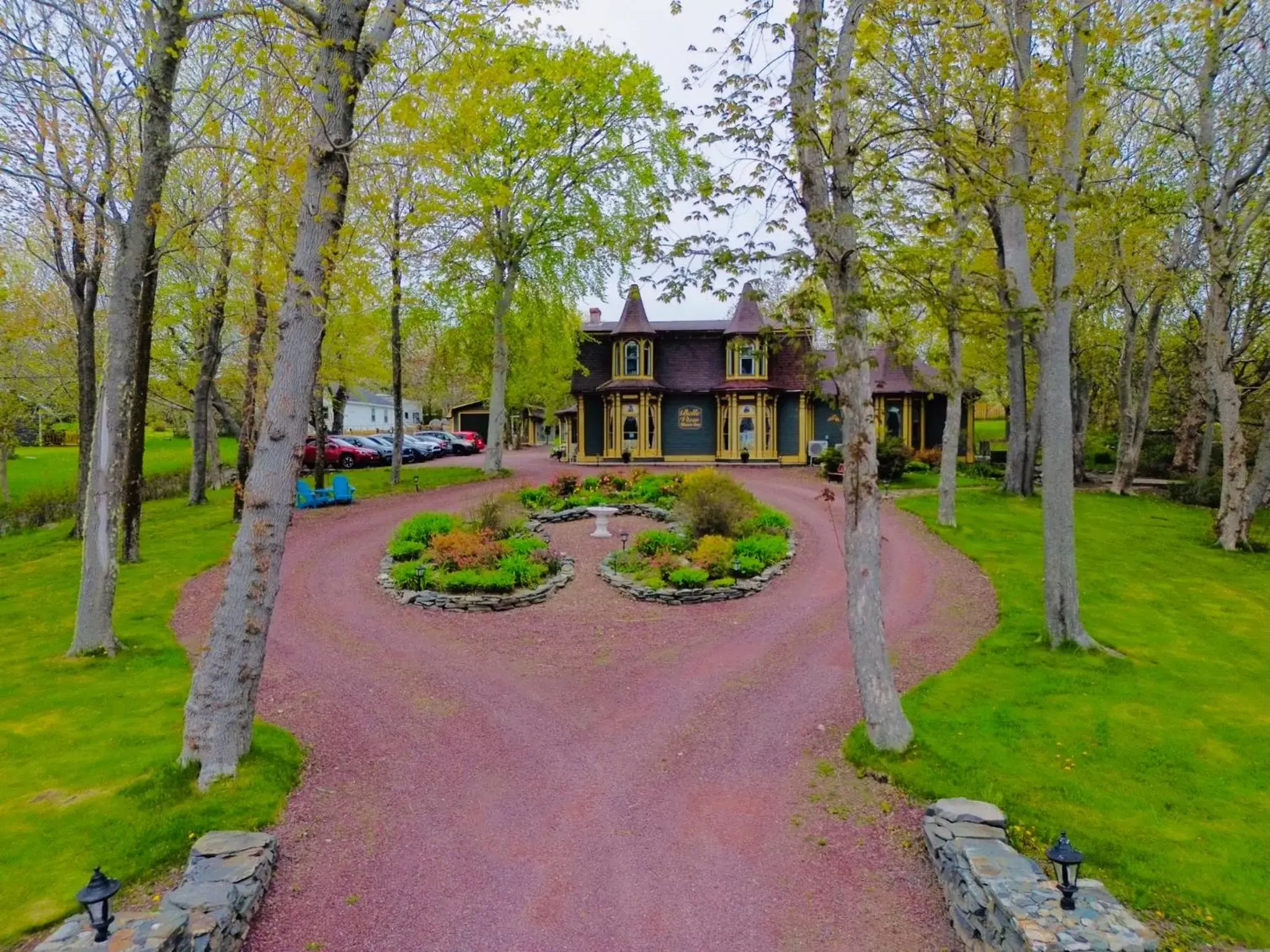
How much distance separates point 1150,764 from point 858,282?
18.9ft

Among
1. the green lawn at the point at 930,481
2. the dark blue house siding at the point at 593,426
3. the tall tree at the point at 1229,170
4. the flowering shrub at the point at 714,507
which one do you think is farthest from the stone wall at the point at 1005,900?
the dark blue house siding at the point at 593,426

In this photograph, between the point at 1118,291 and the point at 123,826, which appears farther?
the point at 1118,291

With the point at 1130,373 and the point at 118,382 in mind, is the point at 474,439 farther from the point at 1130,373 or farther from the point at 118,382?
the point at 118,382

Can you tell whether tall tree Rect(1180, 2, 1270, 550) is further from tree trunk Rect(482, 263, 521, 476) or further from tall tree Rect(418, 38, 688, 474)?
tree trunk Rect(482, 263, 521, 476)

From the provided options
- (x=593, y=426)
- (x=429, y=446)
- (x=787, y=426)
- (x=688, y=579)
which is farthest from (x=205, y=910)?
(x=429, y=446)

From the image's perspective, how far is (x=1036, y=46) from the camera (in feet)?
32.6

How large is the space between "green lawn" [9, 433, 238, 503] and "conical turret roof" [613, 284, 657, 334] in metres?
19.7

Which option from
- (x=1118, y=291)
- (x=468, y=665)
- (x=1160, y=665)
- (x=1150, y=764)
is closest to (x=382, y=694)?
(x=468, y=665)

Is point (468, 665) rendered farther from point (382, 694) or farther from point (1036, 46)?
point (1036, 46)

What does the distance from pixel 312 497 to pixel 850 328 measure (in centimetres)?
1824

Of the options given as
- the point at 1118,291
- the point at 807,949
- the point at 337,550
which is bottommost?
the point at 807,949

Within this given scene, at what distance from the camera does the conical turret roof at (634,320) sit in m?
32.1

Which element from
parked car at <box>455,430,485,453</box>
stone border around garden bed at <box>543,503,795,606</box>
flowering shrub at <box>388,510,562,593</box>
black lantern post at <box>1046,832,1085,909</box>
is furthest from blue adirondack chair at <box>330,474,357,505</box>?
parked car at <box>455,430,485,453</box>

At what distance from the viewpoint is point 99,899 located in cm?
383
